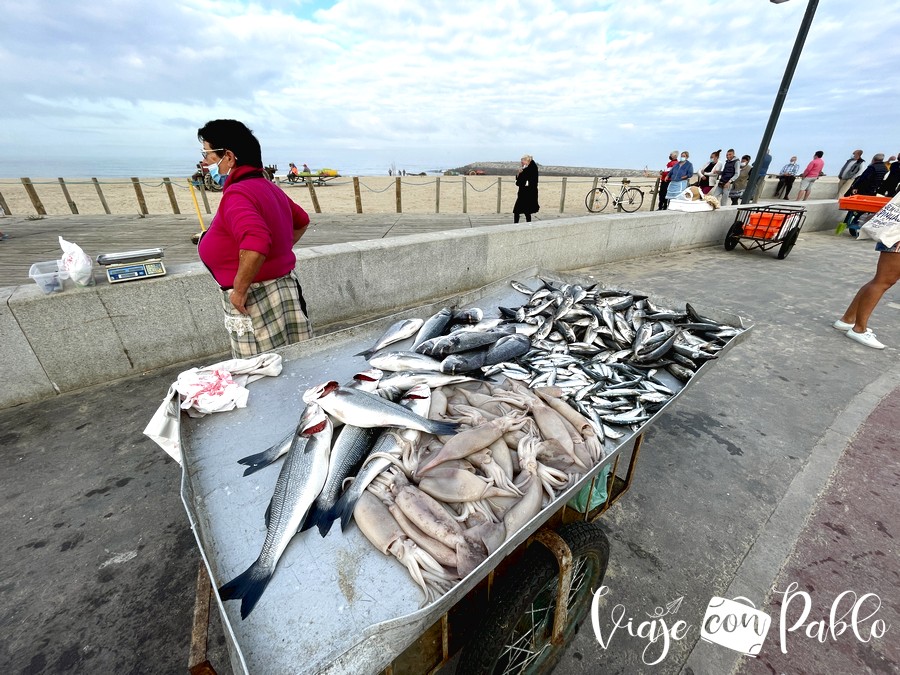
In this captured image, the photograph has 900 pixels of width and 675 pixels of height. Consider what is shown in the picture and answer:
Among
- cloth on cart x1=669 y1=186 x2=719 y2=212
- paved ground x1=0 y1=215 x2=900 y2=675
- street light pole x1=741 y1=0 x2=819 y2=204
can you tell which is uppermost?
street light pole x1=741 y1=0 x2=819 y2=204

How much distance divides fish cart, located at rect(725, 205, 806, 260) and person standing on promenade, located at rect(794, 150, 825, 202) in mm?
9111

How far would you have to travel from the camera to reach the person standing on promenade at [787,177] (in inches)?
674

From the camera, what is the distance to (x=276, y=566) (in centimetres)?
158

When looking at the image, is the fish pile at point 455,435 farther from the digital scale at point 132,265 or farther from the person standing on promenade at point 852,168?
the person standing on promenade at point 852,168

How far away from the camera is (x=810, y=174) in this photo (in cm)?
1692

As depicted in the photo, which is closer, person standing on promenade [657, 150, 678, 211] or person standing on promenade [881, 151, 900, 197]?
person standing on promenade [881, 151, 900, 197]

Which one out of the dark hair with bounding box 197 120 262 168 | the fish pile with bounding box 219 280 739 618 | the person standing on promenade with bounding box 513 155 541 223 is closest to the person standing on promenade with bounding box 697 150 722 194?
the person standing on promenade with bounding box 513 155 541 223

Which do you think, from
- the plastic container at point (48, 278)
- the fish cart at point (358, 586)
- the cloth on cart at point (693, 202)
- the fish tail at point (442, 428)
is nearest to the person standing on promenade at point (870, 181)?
the cloth on cart at point (693, 202)

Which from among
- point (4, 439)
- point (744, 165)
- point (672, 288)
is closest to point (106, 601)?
point (4, 439)

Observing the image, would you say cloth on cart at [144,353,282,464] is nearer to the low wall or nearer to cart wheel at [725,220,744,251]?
the low wall

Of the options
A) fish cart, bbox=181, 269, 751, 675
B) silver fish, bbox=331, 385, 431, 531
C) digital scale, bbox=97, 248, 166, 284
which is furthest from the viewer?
digital scale, bbox=97, 248, 166, 284

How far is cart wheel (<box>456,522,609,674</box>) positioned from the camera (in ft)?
5.57

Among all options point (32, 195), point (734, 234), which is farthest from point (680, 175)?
point (32, 195)

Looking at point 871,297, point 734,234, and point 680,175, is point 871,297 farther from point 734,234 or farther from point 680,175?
point 680,175
